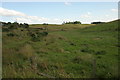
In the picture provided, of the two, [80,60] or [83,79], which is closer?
[83,79]

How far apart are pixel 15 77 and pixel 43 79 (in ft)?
3.48

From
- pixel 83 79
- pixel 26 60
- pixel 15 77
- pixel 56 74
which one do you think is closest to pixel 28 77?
pixel 15 77

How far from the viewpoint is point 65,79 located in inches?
250

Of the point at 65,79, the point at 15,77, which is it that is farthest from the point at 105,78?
the point at 15,77

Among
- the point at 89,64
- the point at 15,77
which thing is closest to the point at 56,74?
the point at 15,77

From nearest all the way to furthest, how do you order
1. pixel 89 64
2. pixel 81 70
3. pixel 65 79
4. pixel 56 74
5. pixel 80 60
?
pixel 65 79, pixel 56 74, pixel 81 70, pixel 89 64, pixel 80 60

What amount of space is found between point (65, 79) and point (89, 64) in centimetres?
366

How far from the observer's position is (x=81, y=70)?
8.65m

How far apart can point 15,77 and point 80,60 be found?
16.7 ft

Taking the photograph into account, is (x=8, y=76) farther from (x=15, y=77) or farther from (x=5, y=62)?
(x=5, y=62)

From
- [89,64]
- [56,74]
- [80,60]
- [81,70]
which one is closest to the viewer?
[56,74]

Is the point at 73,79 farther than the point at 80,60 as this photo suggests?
No

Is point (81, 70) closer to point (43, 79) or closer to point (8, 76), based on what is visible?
point (43, 79)

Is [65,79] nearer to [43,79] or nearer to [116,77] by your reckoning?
[43,79]
